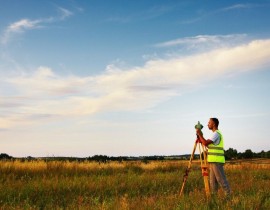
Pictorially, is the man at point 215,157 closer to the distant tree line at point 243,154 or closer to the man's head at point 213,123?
the man's head at point 213,123

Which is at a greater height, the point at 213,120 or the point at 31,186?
the point at 213,120

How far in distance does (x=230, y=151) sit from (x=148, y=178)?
281 feet

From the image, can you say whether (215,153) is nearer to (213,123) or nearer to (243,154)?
(213,123)

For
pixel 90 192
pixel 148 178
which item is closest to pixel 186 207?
pixel 90 192

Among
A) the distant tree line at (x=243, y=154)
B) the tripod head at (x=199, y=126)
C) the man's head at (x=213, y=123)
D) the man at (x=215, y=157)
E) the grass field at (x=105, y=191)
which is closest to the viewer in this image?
the grass field at (x=105, y=191)

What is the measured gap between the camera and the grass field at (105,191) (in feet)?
29.0

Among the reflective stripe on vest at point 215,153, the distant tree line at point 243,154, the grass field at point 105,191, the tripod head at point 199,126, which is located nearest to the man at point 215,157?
the reflective stripe on vest at point 215,153

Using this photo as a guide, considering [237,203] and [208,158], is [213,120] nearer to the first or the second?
[208,158]

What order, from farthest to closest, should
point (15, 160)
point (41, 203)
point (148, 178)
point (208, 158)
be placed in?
point (15, 160) < point (148, 178) < point (41, 203) < point (208, 158)

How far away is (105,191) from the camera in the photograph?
48.8 ft

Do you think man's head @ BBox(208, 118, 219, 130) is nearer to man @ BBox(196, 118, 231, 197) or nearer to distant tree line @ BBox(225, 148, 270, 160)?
man @ BBox(196, 118, 231, 197)

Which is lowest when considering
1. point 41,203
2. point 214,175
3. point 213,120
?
point 41,203

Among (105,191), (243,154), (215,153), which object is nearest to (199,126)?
(215,153)

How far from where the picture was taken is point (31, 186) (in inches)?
575
